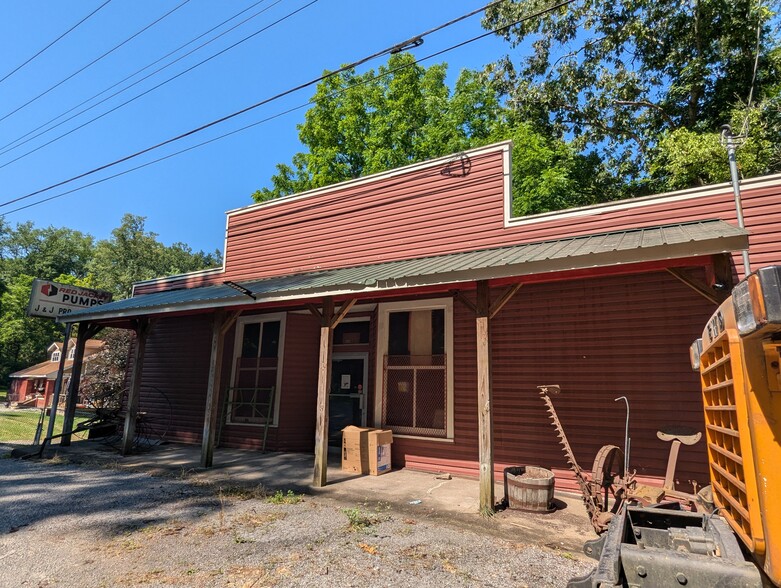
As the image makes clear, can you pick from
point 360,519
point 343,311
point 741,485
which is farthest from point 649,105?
point 741,485

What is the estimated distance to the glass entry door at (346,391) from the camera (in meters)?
9.41

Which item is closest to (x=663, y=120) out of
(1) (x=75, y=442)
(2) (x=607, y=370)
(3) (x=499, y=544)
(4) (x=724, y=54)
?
(4) (x=724, y=54)

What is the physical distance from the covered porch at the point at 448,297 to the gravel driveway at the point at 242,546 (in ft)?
3.88

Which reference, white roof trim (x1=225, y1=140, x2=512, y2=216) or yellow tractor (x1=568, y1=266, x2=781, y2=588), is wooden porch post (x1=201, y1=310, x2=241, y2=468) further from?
yellow tractor (x1=568, y1=266, x2=781, y2=588)

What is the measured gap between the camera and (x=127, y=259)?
52469mm

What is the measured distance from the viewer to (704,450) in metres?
5.81

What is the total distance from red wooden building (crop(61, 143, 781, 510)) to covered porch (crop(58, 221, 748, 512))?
3 centimetres

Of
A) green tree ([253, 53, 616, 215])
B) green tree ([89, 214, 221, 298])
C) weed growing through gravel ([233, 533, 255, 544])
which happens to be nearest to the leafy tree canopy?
green tree ([89, 214, 221, 298])

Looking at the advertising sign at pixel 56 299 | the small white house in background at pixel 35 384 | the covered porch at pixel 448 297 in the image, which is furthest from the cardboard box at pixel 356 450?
the small white house in background at pixel 35 384

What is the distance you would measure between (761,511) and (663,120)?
20.2 metres

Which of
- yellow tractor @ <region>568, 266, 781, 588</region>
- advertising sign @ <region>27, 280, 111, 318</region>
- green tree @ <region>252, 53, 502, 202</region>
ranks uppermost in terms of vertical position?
green tree @ <region>252, 53, 502, 202</region>

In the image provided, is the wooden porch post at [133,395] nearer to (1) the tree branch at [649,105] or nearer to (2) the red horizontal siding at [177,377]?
(2) the red horizontal siding at [177,377]

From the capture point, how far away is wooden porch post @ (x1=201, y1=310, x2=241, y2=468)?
8133mm

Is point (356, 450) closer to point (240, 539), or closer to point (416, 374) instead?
point (416, 374)
